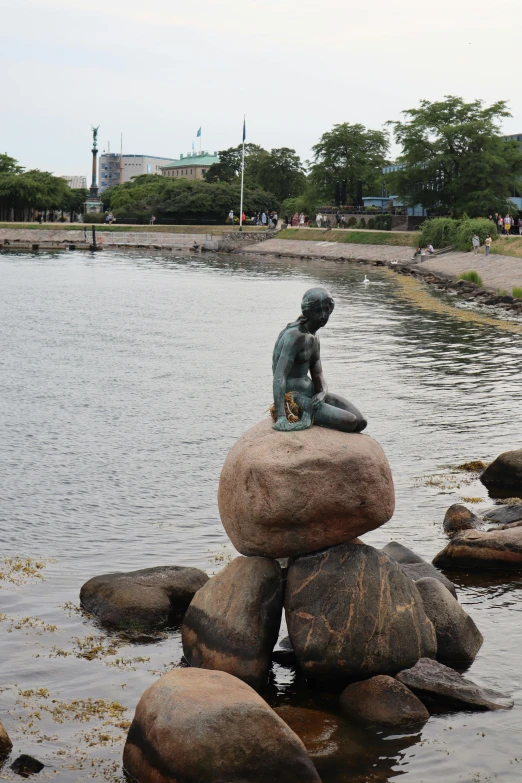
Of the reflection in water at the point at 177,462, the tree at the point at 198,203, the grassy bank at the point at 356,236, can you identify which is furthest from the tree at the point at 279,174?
the reflection in water at the point at 177,462

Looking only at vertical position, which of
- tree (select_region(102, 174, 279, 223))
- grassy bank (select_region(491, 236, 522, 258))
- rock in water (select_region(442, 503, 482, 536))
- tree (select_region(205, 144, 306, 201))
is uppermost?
tree (select_region(205, 144, 306, 201))

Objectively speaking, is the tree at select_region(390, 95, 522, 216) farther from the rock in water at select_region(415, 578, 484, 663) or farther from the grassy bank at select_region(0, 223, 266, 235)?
the rock in water at select_region(415, 578, 484, 663)

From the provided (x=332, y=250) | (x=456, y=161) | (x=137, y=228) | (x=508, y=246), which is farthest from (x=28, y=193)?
(x=508, y=246)

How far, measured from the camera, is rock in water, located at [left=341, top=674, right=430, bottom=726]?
9328mm

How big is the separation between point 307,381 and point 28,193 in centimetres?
12282

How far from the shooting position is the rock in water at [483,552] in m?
13.3

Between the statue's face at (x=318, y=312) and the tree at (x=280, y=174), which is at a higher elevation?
the tree at (x=280, y=174)

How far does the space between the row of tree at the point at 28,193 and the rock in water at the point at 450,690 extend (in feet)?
403

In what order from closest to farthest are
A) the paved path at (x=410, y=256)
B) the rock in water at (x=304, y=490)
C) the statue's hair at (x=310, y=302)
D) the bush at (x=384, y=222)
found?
Answer: the rock in water at (x=304, y=490)
the statue's hair at (x=310, y=302)
the paved path at (x=410, y=256)
the bush at (x=384, y=222)

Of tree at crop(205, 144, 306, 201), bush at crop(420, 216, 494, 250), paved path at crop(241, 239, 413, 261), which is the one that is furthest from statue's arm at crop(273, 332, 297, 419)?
tree at crop(205, 144, 306, 201)

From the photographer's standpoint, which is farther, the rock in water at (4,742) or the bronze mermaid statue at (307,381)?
the bronze mermaid statue at (307,381)

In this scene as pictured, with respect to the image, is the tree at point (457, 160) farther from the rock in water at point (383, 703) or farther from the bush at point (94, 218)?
the rock in water at point (383, 703)

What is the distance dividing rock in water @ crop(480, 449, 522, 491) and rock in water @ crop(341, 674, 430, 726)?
806 centimetres

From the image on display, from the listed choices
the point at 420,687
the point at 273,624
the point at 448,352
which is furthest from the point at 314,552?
the point at 448,352
